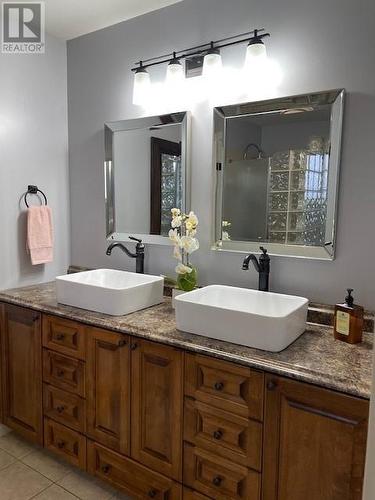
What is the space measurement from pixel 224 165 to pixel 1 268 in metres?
1.44

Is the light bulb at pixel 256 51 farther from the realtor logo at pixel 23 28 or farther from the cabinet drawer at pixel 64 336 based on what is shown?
the cabinet drawer at pixel 64 336

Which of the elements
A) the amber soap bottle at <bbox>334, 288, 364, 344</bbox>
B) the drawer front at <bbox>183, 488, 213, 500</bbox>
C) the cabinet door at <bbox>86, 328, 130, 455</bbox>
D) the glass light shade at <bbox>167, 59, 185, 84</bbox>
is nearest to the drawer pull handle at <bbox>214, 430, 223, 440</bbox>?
the drawer front at <bbox>183, 488, 213, 500</bbox>

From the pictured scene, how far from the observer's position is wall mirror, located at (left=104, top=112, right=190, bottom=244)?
198 centimetres

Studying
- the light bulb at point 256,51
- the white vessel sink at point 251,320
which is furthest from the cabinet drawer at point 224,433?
the light bulb at point 256,51

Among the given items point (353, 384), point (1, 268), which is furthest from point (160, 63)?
point (353, 384)

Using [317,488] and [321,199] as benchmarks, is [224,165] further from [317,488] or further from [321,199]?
[317,488]

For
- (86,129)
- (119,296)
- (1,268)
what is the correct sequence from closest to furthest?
(119,296) → (1,268) → (86,129)

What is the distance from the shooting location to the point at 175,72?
189 cm

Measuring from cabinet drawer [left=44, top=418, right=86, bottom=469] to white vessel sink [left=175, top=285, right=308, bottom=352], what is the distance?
2.82 ft

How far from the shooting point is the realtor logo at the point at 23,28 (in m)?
2.00

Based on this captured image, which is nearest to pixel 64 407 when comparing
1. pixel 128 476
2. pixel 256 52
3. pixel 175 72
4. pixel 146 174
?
pixel 128 476

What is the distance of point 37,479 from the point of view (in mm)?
1863

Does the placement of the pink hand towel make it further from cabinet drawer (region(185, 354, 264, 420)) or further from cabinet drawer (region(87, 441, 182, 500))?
cabinet drawer (region(185, 354, 264, 420))

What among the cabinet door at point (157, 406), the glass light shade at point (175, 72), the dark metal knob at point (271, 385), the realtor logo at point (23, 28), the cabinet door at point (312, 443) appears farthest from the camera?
the realtor logo at point (23, 28)
